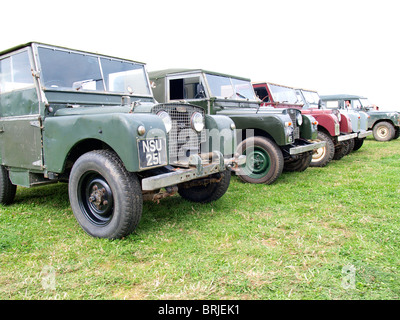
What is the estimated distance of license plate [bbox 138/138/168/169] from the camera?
2986 mm

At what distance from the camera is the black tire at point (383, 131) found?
1282cm

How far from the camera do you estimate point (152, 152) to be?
3.09 m

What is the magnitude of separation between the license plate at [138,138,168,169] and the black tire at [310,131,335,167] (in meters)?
5.14

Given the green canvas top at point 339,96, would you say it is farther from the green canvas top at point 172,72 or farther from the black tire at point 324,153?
the green canvas top at point 172,72

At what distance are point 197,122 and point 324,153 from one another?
452 cm

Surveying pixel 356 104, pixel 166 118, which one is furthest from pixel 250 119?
pixel 356 104

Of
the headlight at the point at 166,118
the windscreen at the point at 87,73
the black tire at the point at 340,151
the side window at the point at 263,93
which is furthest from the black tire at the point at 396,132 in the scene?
the headlight at the point at 166,118

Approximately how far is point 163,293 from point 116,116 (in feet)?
5.17

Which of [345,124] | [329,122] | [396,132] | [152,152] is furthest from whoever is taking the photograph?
[396,132]

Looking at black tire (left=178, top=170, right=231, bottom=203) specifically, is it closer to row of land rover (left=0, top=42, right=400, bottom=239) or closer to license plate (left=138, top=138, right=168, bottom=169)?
row of land rover (left=0, top=42, right=400, bottom=239)

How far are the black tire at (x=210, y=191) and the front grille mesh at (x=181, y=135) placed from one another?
457mm

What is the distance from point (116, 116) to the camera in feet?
9.80

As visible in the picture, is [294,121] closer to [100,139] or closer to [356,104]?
[100,139]

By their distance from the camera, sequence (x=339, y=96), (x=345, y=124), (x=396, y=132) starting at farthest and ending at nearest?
(x=339, y=96) < (x=396, y=132) < (x=345, y=124)
